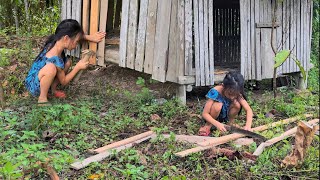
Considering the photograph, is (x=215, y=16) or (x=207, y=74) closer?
(x=207, y=74)

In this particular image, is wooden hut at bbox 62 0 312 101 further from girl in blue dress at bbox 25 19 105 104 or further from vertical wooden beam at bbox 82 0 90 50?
girl in blue dress at bbox 25 19 105 104

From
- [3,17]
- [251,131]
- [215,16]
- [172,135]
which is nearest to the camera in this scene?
[172,135]

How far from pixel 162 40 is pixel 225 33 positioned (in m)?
3.26

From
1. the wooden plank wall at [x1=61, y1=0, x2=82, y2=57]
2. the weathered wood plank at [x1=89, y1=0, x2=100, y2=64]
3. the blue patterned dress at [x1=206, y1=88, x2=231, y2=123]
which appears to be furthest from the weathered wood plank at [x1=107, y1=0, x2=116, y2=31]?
the blue patterned dress at [x1=206, y1=88, x2=231, y2=123]

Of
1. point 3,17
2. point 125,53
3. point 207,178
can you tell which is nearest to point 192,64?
point 125,53

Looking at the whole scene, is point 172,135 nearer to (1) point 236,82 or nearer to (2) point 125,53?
(1) point 236,82

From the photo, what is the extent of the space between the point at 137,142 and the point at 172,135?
38 cm

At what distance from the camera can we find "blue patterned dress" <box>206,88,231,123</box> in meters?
4.91

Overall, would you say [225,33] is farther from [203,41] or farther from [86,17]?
[86,17]

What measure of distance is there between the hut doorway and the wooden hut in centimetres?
102

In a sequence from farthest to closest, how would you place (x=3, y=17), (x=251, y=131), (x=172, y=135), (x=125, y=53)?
(x=3, y=17), (x=125, y=53), (x=251, y=131), (x=172, y=135)

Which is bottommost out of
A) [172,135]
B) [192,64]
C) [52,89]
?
[172,135]

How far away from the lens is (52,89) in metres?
6.04

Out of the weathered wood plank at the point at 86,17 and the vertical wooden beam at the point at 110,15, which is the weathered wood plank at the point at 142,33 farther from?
the vertical wooden beam at the point at 110,15
